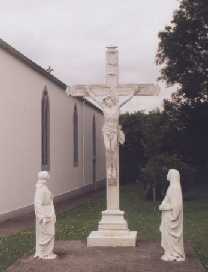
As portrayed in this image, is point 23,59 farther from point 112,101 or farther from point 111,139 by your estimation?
point 111,139

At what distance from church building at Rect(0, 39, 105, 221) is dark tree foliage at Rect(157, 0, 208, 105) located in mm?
4963

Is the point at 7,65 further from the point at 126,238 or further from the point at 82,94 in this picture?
the point at 126,238

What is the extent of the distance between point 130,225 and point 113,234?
4.70 metres

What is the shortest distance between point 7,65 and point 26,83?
7.78 ft

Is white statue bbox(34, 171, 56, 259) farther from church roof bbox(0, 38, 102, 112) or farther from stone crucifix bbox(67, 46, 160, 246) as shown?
church roof bbox(0, 38, 102, 112)

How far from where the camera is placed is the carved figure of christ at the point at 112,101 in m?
13.9

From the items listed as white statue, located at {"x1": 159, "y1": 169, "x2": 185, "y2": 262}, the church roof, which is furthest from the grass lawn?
the church roof

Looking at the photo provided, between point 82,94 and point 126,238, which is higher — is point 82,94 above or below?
above

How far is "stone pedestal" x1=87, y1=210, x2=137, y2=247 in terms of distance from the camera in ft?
43.3

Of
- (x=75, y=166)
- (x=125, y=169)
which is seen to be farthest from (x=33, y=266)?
(x=125, y=169)

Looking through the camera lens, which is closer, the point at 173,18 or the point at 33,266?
the point at 33,266

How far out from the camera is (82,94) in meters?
14.5

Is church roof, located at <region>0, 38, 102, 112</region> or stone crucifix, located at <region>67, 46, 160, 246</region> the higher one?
church roof, located at <region>0, 38, 102, 112</region>

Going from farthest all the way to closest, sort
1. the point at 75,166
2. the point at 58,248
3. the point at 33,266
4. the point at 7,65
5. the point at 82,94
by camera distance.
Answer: the point at 75,166
the point at 7,65
the point at 82,94
the point at 58,248
the point at 33,266
